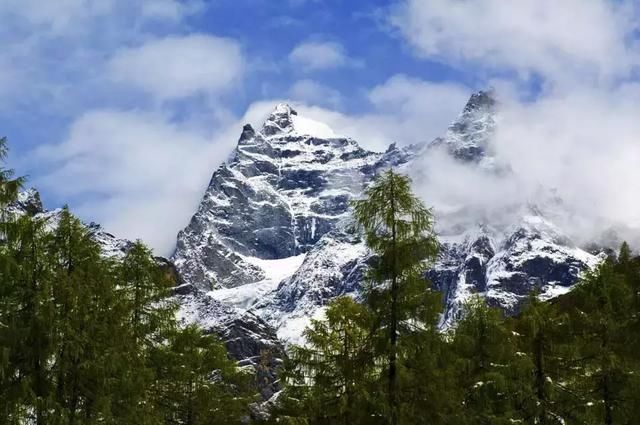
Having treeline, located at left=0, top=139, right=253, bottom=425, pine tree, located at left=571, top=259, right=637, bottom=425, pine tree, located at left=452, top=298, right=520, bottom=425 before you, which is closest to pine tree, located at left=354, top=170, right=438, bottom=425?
pine tree, located at left=452, top=298, right=520, bottom=425

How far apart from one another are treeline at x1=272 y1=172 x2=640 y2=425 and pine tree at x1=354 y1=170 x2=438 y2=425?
3 cm

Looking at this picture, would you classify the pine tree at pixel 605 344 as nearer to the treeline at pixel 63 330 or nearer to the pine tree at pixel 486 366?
the pine tree at pixel 486 366

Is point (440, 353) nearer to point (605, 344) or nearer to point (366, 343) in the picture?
point (366, 343)

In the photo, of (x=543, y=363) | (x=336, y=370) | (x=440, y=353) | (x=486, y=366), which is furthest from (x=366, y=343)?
(x=543, y=363)

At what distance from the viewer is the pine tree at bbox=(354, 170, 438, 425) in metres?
24.1

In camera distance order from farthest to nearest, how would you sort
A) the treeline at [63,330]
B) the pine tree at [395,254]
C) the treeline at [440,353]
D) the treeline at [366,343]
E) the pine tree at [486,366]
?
the pine tree at [486,366]
the pine tree at [395,254]
the treeline at [440,353]
the treeline at [366,343]
the treeline at [63,330]

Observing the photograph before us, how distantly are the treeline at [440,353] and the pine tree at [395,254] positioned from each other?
3 centimetres

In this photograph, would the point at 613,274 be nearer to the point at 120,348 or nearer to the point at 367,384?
the point at 367,384

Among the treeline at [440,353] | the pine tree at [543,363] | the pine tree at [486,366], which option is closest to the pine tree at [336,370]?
the treeline at [440,353]

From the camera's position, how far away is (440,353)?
2408cm

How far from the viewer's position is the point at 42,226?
23938mm

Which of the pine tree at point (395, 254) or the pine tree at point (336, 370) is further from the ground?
the pine tree at point (395, 254)

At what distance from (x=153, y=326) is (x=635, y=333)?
51.6 ft

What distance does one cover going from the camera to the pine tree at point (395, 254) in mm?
24078
